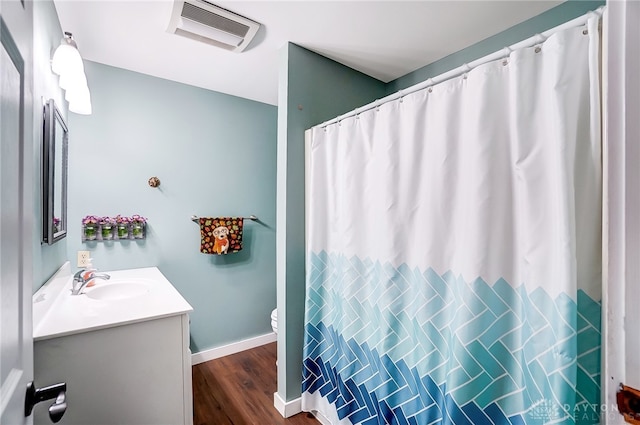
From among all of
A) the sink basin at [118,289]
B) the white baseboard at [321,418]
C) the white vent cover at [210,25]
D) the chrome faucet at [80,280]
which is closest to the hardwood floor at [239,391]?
the white baseboard at [321,418]

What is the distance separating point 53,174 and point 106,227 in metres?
0.69

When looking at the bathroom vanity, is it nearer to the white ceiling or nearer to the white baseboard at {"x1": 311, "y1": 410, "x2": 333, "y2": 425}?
the white baseboard at {"x1": 311, "y1": 410, "x2": 333, "y2": 425}

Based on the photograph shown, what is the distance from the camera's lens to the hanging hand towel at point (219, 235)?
233cm

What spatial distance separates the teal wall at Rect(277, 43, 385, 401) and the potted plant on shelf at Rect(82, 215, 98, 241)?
1311mm

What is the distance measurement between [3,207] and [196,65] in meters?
1.94

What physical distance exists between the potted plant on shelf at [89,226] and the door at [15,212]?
1.59m

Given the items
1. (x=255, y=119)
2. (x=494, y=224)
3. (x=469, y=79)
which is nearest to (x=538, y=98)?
(x=469, y=79)

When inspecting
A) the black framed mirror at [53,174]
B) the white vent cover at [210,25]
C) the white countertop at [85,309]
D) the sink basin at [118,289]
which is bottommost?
the sink basin at [118,289]

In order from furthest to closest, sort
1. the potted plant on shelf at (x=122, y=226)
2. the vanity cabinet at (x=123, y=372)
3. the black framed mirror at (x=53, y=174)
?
the potted plant on shelf at (x=122, y=226) < the black framed mirror at (x=53, y=174) < the vanity cabinet at (x=123, y=372)

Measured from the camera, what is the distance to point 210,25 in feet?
5.16

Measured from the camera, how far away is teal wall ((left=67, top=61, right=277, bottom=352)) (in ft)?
6.66

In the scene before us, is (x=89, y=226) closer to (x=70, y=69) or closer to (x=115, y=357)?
(x=70, y=69)

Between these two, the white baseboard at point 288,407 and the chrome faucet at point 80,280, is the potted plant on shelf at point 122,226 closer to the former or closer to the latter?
the chrome faucet at point 80,280

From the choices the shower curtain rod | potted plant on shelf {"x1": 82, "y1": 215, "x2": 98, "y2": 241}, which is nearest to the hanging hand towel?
potted plant on shelf {"x1": 82, "y1": 215, "x2": 98, "y2": 241}
